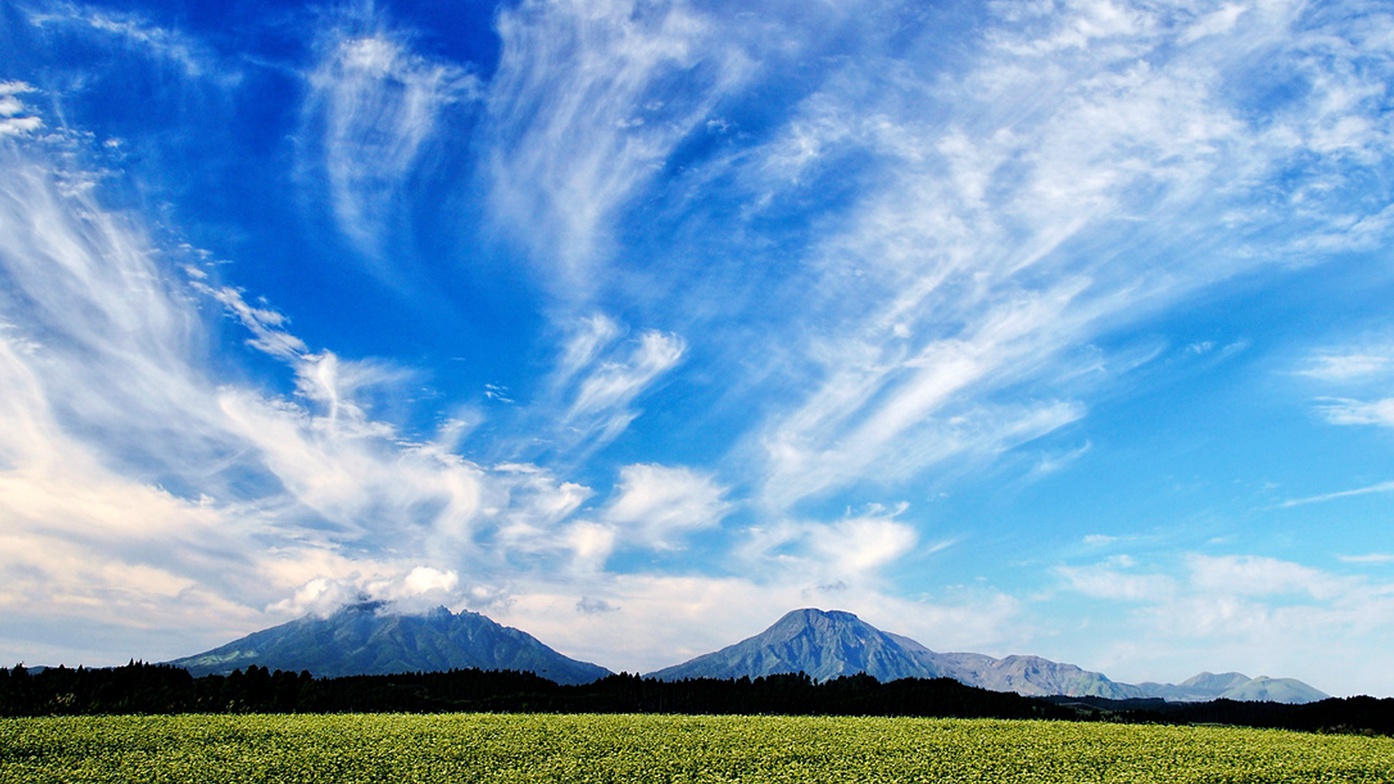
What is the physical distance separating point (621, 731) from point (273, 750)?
34.7 meters

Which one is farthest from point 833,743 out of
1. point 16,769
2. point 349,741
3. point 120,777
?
point 16,769

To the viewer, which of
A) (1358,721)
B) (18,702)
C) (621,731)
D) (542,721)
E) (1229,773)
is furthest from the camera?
(1358,721)

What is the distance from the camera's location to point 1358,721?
176 m

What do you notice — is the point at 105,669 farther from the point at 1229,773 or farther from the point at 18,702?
the point at 1229,773

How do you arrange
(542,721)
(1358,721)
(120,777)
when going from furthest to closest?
(1358,721) < (542,721) < (120,777)

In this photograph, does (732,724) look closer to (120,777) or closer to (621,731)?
(621,731)

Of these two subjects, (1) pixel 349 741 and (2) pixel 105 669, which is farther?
(2) pixel 105 669

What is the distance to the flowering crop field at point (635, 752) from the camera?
71.3m

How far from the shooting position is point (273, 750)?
250 ft

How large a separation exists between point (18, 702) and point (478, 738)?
11276 centimetres

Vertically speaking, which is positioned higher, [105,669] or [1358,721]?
[105,669]

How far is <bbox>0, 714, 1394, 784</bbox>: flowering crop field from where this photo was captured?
7131cm

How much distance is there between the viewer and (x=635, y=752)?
7838 centimetres

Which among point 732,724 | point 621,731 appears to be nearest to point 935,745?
point 732,724
